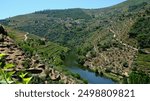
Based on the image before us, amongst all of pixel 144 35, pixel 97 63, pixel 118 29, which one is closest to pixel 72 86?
pixel 97 63

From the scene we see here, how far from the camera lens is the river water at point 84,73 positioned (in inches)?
3385

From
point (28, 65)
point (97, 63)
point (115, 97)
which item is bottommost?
point (97, 63)

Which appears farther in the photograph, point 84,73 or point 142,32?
point 142,32

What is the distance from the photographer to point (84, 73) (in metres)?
98.7

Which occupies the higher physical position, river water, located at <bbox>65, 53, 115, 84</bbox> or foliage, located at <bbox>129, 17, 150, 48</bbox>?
foliage, located at <bbox>129, 17, 150, 48</bbox>

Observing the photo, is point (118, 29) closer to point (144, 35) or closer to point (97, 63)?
point (144, 35)

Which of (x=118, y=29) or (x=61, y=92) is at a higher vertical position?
(x=61, y=92)

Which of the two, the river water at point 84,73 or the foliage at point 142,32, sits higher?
the foliage at point 142,32

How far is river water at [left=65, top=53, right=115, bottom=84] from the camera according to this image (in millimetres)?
85969

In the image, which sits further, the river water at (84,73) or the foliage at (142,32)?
the foliage at (142,32)

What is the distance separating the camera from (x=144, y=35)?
123 m

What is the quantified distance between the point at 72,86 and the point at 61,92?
3.0 inches

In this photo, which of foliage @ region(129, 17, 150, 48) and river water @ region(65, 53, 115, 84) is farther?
foliage @ region(129, 17, 150, 48)

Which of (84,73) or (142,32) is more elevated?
(142,32)
